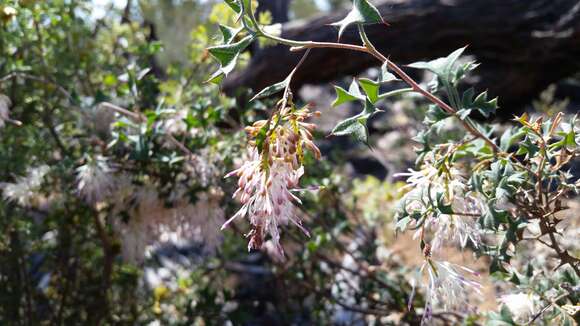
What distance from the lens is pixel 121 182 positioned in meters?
2.17

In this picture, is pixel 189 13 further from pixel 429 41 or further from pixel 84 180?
pixel 84 180

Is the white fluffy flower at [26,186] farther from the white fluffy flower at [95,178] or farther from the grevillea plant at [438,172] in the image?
the grevillea plant at [438,172]

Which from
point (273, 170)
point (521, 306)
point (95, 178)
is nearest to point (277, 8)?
point (95, 178)

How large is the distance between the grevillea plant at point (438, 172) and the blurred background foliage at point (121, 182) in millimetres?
798

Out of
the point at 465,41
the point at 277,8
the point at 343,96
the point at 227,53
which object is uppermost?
the point at 277,8

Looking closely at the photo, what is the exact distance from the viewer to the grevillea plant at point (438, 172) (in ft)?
3.65

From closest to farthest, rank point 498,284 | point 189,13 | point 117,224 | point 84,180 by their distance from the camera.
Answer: point 84,180
point 117,224
point 498,284
point 189,13

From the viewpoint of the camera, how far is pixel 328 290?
8.47 ft

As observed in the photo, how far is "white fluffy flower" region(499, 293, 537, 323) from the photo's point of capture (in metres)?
1.60

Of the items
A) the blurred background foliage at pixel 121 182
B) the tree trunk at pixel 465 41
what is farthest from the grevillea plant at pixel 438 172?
the tree trunk at pixel 465 41

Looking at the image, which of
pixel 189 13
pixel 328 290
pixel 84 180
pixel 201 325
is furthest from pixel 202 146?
pixel 189 13

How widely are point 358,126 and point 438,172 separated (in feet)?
0.78

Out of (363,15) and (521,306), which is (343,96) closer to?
(363,15)

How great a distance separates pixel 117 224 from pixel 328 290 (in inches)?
35.9
